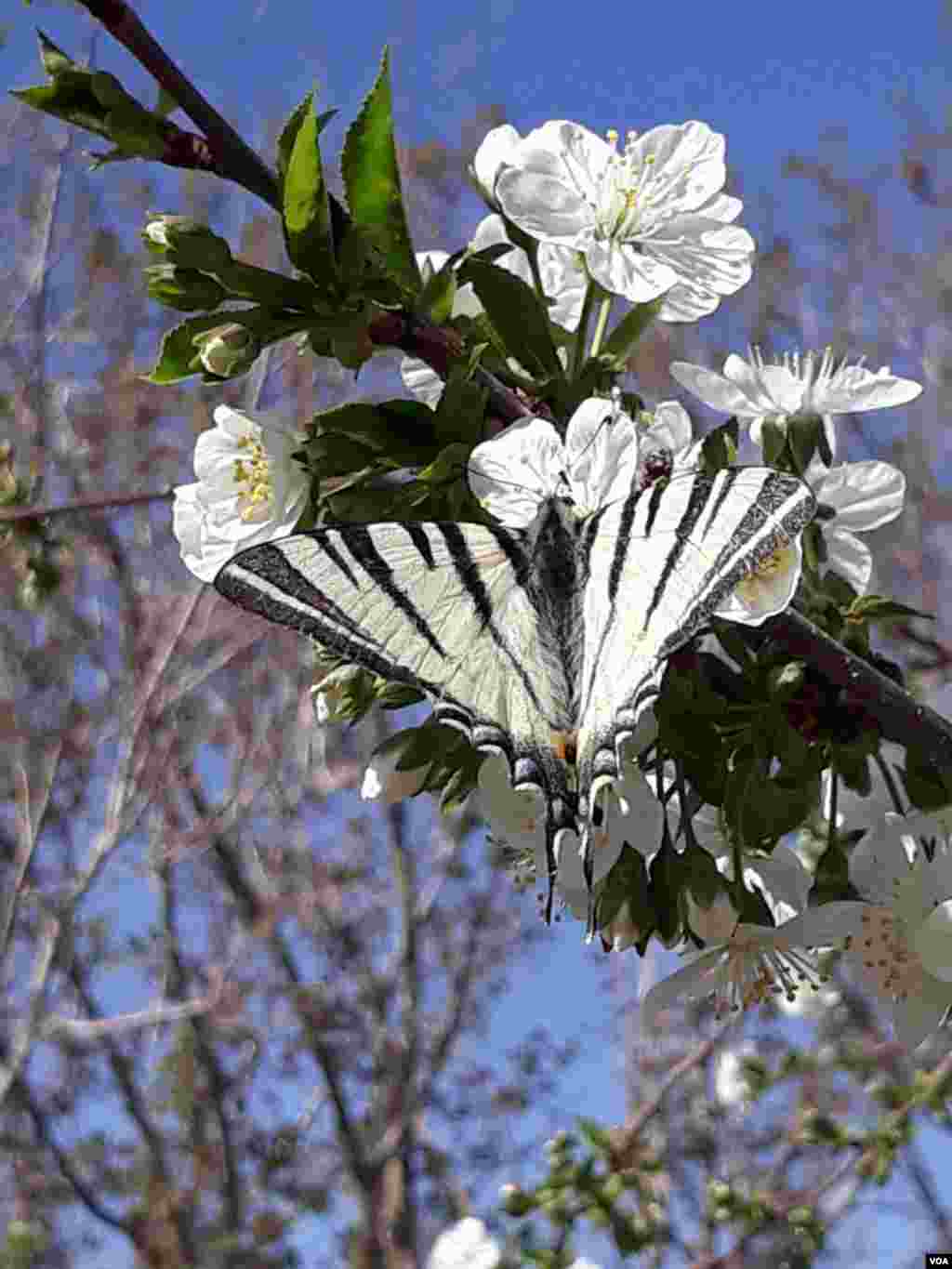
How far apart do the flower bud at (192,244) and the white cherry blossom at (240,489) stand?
16 cm

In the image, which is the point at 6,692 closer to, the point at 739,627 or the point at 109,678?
the point at 109,678

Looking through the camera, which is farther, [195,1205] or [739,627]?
[195,1205]

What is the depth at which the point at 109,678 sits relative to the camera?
621cm

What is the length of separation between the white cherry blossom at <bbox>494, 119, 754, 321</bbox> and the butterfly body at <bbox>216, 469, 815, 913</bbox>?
260mm

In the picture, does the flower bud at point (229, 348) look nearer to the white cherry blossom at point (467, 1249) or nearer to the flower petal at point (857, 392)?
the flower petal at point (857, 392)

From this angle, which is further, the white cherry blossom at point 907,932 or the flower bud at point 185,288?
the white cherry blossom at point 907,932

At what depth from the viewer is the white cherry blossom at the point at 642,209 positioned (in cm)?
127

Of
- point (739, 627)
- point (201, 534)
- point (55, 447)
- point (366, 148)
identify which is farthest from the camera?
point (55, 447)

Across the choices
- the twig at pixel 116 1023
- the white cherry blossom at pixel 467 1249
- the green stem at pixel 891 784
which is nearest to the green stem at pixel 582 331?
the green stem at pixel 891 784

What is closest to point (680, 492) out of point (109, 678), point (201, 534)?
point (201, 534)

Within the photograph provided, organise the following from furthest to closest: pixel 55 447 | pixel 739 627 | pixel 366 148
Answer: pixel 55 447 → pixel 739 627 → pixel 366 148

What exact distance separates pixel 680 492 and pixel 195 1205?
616 centimetres

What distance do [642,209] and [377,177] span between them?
356 mm

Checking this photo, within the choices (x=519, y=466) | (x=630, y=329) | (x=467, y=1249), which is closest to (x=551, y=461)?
(x=519, y=466)
